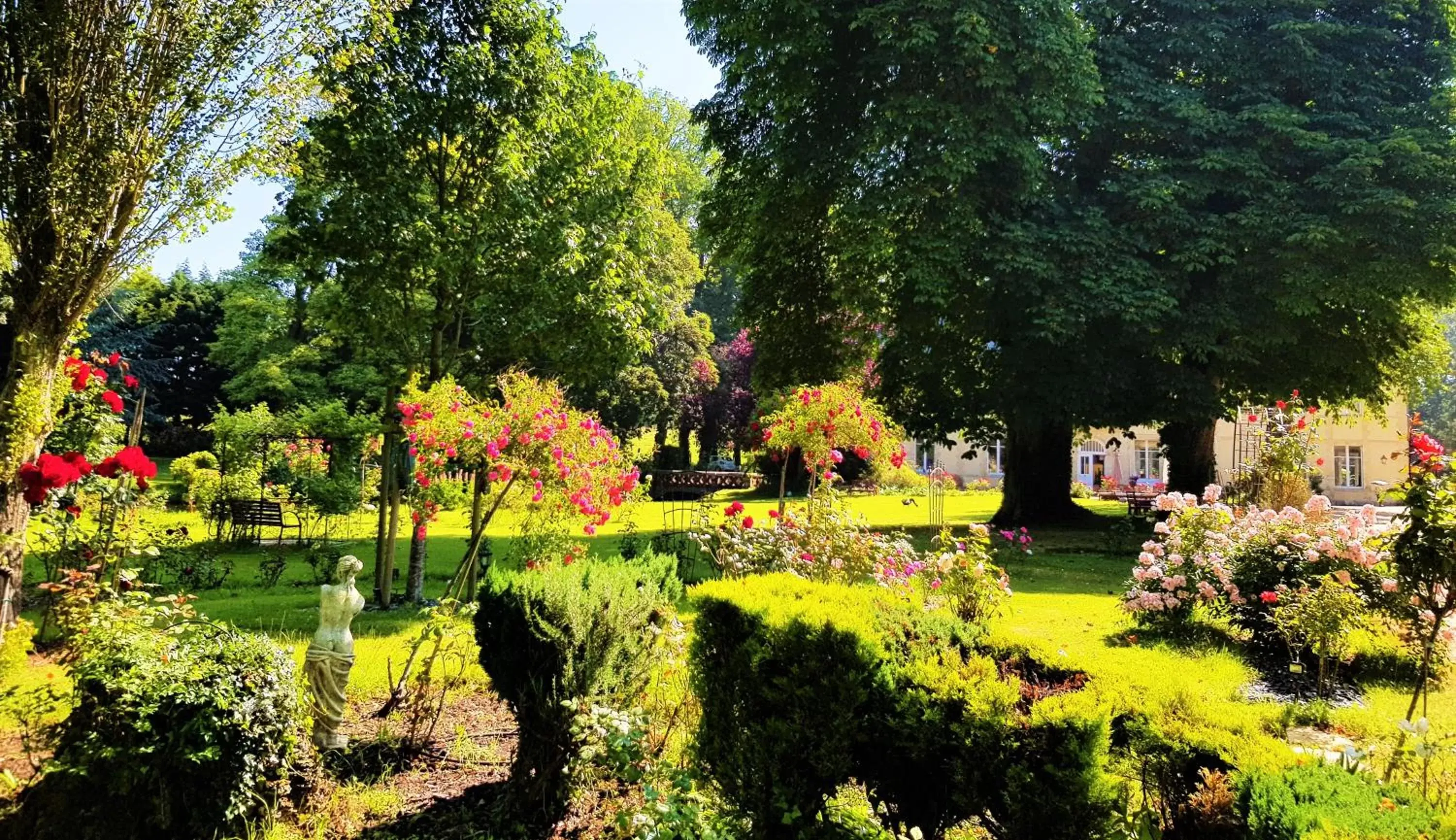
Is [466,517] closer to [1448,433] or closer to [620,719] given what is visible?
[620,719]

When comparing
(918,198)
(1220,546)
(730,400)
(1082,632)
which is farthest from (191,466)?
(730,400)

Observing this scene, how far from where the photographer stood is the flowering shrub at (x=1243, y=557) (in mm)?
6160

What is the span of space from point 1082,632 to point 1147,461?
128 ft

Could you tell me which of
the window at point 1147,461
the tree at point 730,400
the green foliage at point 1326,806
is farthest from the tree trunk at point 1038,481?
the window at point 1147,461

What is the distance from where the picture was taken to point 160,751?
2.94 meters

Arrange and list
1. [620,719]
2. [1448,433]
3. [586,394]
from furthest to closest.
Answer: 1. [1448,433]
2. [586,394]
3. [620,719]

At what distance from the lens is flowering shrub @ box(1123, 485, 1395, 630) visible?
6160mm

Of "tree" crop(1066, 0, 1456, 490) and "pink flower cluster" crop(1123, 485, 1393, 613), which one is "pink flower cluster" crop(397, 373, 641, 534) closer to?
"pink flower cluster" crop(1123, 485, 1393, 613)

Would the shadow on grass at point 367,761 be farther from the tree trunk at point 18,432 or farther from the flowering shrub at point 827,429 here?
the flowering shrub at point 827,429

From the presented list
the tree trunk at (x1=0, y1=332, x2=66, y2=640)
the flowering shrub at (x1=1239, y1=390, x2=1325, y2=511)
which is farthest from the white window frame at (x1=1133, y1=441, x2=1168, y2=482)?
the tree trunk at (x1=0, y1=332, x2=66, y2=640)

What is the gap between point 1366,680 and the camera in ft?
19.8

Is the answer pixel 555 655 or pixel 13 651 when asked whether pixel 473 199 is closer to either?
pixel 13 651

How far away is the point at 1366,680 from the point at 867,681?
564 centimetres

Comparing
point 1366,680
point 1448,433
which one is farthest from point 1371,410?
point 1448,433
